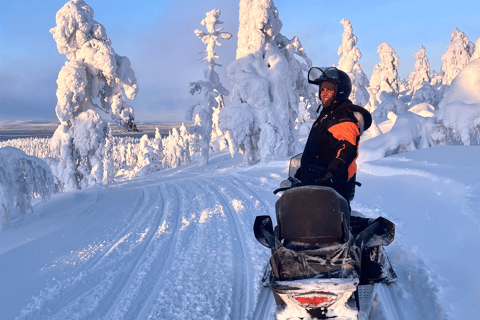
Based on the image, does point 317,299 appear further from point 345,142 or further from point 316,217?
point 345,142

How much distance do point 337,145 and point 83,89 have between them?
19.7 m

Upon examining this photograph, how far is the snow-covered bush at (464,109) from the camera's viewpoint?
15155 millimetres

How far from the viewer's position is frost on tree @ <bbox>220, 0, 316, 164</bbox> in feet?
70.4

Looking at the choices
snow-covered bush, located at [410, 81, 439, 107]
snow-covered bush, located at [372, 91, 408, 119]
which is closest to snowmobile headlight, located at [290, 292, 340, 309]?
snow-covered bush, located at [372, 91, 408, 119]

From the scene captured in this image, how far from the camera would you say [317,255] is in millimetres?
2244

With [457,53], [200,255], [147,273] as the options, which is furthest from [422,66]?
[147,273]

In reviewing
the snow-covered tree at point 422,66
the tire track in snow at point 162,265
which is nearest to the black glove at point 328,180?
the tire track in snow at point 162,265

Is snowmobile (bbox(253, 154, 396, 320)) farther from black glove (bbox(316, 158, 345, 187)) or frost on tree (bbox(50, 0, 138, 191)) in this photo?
frost on tree (bbox(50, 0, 138, 191))

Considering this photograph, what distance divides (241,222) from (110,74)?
16907mm

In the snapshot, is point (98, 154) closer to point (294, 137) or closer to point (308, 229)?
point (294, 137)

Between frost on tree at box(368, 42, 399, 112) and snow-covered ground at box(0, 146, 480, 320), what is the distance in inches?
1790

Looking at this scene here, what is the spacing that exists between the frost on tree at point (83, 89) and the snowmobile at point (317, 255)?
19.4 meters

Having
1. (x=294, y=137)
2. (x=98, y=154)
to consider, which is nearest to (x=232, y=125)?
(x=294, y=137)

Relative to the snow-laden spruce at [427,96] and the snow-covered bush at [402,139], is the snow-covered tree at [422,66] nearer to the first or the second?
the snow-laden spruce at [427,96]
